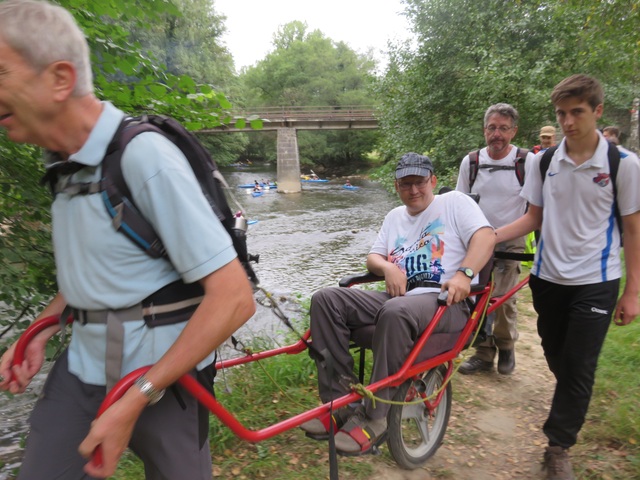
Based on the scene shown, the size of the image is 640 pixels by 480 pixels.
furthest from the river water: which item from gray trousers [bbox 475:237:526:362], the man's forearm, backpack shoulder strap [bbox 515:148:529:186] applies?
backpack shoulder strap [bbox 515:148:529:186]

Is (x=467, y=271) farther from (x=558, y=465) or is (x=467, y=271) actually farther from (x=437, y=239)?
(x=558, y=465)

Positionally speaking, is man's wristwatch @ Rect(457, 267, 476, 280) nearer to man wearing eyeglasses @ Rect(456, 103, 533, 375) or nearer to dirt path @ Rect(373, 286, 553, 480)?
dirt path @ Rect(373, 286, 553, 480)

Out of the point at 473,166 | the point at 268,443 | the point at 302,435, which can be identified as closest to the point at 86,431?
the point at 268,443

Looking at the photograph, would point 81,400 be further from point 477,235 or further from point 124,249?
point 477,235

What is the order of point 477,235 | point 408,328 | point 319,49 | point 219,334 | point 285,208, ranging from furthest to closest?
point 319,49 → point 285,208 → point 477,235 → point 408,328 → point 219,334

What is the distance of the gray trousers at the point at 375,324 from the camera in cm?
243

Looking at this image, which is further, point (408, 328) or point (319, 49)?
point (319, 49)

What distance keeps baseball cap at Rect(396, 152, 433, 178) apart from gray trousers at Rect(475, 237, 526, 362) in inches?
58.7

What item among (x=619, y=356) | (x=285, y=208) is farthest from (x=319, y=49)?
(x=619, y=356)

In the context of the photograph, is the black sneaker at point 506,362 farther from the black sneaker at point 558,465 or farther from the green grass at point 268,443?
the green grass at point 268,443

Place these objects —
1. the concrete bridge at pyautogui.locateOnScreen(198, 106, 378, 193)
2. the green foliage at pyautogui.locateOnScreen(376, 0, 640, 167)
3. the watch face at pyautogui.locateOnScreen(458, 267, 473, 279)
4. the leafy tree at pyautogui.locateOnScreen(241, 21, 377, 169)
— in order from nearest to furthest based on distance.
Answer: the watch face at pyautogui.locateOnScreen(458, 267, 473, 279), the green foliage at pyautogui.locateOnScreen(376, 0, 640, 167), the concrete bridge at pyautogui.locateOnScreen(198, 106, 378, 193), the leafy tree at pyautogui.locateOnScreen(241, 21, 377, 169)

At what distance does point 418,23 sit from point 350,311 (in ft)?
40.3

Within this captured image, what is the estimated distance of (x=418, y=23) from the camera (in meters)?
12.8

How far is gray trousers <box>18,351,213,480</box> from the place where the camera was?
1.34 metres
